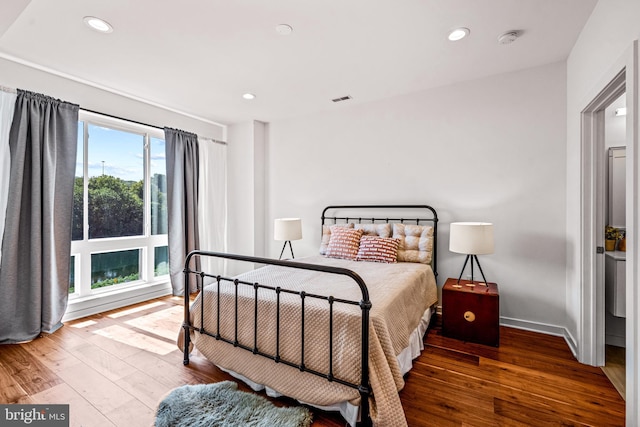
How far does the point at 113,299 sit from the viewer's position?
3582 mm

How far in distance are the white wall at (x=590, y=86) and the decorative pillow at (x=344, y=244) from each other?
1.94 m

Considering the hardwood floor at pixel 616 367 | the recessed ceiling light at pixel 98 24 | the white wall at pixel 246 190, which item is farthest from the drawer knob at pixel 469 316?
the recessed ceiling light at pixel 98 24

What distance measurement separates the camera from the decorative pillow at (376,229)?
337cm

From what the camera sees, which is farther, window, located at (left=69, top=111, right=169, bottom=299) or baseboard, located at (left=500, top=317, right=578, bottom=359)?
window, located at (left=69, top=111, right=169, bottom=299)

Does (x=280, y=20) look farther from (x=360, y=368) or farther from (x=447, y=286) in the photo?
(x=447, y=286)

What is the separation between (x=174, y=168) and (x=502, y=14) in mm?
3943

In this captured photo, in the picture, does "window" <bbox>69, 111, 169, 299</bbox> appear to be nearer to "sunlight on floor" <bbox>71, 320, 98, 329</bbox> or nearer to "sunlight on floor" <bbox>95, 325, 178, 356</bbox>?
"sunlight on floor" <bbox>71, 320, 98, 329</bbox>

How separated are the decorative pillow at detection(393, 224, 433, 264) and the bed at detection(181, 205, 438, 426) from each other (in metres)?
0.21

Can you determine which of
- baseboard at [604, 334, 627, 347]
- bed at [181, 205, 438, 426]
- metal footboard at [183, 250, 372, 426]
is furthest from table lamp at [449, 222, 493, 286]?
metal footboard at [183, 250, 372, 426]

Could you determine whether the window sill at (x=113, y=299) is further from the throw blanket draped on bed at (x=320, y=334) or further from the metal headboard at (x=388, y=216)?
the metal headboard at (x=388, y=216)

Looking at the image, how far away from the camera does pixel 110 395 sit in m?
1.93

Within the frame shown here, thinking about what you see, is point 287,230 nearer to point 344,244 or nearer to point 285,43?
point 344,244

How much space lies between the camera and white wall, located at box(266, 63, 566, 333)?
284 cm

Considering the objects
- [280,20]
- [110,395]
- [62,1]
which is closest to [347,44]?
[280,20]
